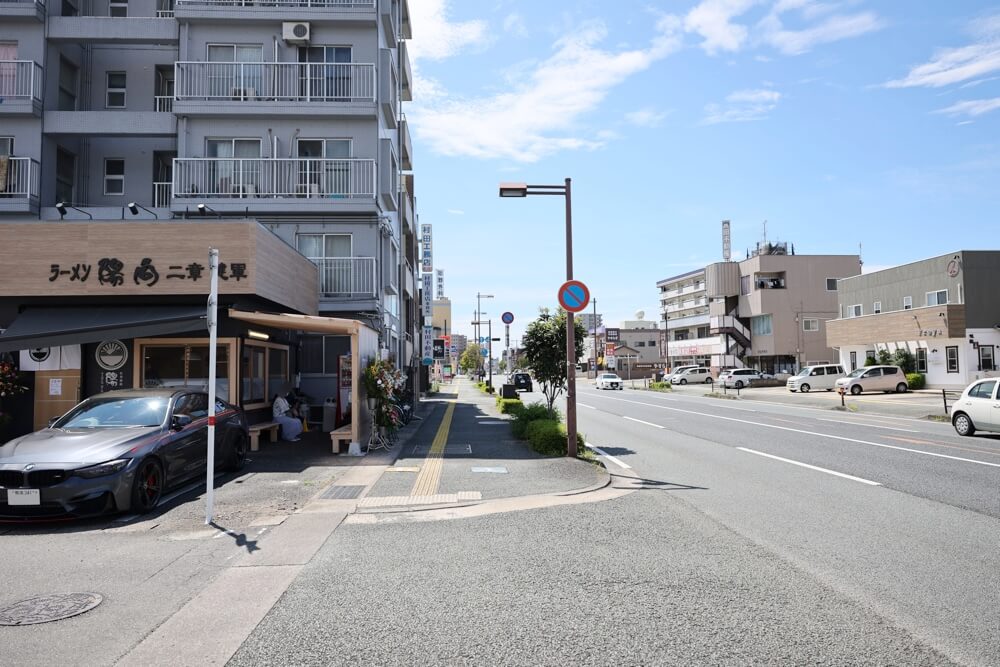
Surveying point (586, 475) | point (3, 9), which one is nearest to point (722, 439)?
point (586, 475)

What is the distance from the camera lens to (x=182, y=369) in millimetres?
13930

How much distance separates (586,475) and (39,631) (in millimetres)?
7366

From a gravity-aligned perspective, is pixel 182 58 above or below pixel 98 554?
above

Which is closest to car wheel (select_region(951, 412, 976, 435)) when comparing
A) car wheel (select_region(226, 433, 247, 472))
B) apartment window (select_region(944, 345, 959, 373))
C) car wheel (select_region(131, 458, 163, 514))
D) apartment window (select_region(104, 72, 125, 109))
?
car wheel (select_region(226, 433, 247, 472))

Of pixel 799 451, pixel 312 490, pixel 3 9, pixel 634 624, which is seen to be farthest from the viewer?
pixel 3 9

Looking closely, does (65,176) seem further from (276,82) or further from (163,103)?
(276,82)

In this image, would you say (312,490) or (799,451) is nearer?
(312,490)

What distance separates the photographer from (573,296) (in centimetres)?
1206

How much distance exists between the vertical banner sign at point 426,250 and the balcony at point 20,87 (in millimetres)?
25724

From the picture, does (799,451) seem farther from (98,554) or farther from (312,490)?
(98,554)

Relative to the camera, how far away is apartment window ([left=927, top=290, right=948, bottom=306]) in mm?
37156

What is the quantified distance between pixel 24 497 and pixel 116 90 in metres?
18.8

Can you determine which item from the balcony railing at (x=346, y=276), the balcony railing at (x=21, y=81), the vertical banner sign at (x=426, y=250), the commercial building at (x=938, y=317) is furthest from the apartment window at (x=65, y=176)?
the commercial building at (x=938, y=317)

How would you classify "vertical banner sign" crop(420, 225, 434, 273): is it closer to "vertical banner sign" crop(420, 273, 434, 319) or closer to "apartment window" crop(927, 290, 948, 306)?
"vertical banner sign" crop(420, 273, 434, 319)
